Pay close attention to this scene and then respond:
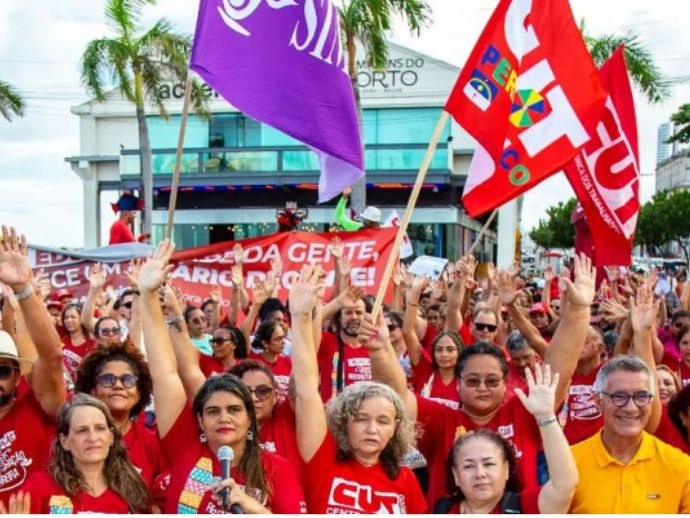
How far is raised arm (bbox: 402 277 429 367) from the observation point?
6.71m

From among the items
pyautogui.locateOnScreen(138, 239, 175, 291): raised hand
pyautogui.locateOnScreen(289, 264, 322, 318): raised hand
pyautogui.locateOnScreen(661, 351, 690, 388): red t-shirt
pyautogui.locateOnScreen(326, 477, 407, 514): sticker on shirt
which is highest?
pyautogui.locateOnScreen(138, 239, 175, 291): raised hand

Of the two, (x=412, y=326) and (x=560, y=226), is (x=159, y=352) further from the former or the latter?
(x=560, y=226)

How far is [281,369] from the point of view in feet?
20.9

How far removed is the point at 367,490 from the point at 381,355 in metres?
0.88

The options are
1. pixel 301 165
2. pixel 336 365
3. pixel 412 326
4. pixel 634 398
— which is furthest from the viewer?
pixel 301 165

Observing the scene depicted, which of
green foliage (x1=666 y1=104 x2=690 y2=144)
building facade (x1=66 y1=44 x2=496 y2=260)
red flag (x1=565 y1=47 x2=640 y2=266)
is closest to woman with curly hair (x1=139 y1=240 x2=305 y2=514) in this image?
red flag (x1=565 y1=47 x2=640 y2=266)

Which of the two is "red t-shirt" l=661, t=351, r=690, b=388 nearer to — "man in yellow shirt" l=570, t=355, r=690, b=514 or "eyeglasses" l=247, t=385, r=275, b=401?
"man in yellow shirt" l=570, t=355, r=690, b=514

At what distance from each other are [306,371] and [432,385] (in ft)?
6.64

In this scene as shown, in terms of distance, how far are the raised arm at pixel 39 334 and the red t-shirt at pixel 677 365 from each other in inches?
169

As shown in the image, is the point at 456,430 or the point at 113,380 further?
the point at 456,430

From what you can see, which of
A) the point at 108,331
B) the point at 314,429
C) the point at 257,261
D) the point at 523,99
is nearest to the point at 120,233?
the point at 257,261

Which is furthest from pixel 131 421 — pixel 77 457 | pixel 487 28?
pixel 487 28

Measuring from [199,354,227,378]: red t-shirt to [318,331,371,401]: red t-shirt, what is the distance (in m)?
0.76

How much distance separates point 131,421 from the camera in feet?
14.8
